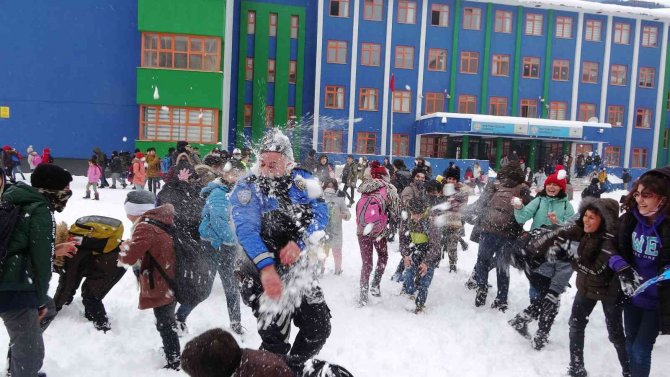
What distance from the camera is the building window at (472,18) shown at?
121ft

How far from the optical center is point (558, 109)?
126 ft

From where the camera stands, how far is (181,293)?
4695mm

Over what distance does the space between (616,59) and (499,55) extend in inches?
383

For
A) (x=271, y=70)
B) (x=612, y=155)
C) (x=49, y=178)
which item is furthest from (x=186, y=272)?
(x=612, y=155)

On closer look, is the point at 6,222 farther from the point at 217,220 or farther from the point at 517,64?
the point at 517,64

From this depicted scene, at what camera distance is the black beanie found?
12.6 feet

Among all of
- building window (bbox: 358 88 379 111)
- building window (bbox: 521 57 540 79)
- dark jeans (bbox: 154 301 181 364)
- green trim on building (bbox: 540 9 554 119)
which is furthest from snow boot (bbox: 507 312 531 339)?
building window (bbox: 521 57 540 79)

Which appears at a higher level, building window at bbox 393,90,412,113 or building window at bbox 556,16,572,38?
building window at bbox 556,16,572,38

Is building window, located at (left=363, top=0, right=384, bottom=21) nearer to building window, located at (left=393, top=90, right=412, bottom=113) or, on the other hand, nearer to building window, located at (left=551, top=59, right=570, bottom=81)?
building window, located at (left=393, top=90, right=412, bottom=113)

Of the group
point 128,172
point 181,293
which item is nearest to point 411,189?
point 181,293

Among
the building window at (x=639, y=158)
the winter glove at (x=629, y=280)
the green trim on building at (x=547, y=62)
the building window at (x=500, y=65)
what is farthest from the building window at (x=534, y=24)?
the winter glove at (x=629, y=280)

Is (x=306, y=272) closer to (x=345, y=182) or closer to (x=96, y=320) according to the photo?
(x=96, y=320)

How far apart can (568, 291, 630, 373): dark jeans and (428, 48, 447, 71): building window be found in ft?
110

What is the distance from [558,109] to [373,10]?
649 inches
